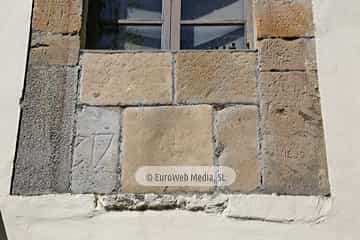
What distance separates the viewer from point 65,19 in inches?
128

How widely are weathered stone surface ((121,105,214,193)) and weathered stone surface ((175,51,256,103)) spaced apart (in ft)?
0.20

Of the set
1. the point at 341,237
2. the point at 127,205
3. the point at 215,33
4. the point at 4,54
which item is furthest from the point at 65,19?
the point at 341,237

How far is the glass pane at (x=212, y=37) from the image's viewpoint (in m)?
3.35

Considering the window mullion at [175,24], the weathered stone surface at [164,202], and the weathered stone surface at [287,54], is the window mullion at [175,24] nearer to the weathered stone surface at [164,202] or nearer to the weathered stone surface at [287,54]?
the weathered stone surface at [287,54]

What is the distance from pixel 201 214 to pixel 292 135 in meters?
0.45

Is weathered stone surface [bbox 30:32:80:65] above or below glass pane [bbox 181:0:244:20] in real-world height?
below

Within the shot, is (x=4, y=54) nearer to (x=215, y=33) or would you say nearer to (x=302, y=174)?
(x=215, y=33)

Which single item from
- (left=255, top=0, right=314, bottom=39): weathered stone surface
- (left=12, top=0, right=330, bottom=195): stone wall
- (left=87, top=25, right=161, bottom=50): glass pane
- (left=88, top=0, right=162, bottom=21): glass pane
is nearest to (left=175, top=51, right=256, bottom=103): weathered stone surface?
(left=12, top=0, right=330, bottom=195): stone wall

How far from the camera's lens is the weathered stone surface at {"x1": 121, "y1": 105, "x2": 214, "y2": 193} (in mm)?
2939

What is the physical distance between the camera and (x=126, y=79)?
3.11 m

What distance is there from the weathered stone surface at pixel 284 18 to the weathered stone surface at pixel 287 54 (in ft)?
0.11

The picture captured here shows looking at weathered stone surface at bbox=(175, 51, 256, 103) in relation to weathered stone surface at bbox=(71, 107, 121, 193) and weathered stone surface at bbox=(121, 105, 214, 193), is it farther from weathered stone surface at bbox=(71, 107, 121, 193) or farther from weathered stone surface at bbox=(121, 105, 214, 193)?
weathered stone surface at bbox=(71, 107, 121, 193)

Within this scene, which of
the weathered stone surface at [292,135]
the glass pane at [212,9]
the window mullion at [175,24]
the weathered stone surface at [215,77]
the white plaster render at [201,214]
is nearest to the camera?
the white plaster render at [201,214]

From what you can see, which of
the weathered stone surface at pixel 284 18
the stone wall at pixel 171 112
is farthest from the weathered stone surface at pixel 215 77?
the weathered stone surface at pixel 284 18
